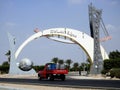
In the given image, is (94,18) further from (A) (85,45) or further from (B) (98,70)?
(A) (85,45)

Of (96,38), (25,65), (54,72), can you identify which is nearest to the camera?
(54,72)

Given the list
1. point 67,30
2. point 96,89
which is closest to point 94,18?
point 67,30

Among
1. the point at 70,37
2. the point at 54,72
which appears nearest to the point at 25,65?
the point at 70,37

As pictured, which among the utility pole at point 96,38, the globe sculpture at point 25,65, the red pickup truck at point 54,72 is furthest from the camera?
the globe sculpture at point 25,65

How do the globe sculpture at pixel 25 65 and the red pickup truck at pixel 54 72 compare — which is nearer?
the red pickup truck at pixel 54 72

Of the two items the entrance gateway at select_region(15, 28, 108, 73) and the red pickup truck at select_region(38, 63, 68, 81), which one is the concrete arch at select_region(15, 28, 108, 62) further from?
the red pickup truck at select_region(38, 63, 68, 81)

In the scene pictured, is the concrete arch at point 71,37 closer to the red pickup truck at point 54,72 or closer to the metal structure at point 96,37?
the metal structure at point 96,37

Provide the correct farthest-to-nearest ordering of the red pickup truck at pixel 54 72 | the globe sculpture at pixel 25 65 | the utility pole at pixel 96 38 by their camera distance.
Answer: the globe sculpture at pixel 25 65 → the utility pole at pixel 96 38 → the red pickup truck at pixel 54 72

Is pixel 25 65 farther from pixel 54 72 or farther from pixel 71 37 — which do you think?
pixel 54 72

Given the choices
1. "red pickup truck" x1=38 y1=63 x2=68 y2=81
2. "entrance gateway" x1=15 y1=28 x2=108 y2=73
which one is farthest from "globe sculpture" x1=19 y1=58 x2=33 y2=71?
"red pickup truck" x1=38 y1=63 x2=68 y2=81

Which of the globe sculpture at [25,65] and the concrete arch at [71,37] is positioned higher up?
the concrete arch at [71,37]

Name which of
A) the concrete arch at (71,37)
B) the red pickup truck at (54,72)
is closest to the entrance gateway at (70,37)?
the concrete arch at (71,37)

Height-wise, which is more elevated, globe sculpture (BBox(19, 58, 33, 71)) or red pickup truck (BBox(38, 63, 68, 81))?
globe sculpture (BBox(19, 58, 33, 71))

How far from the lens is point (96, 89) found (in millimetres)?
19938
